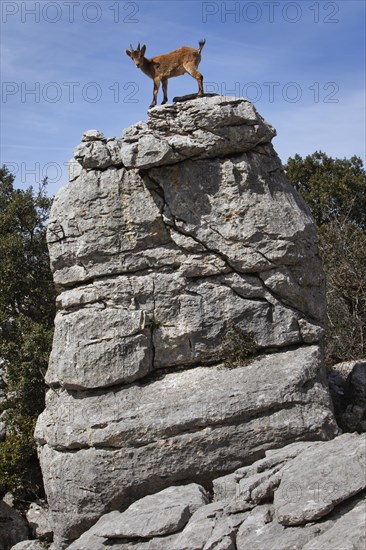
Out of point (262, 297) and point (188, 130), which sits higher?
point (188, 130)

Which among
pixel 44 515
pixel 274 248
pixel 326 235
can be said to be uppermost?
pixel 326 235

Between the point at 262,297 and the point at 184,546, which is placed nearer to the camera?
the point at 184,546

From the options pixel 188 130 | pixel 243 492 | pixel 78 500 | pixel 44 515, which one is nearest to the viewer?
pixel 243 492

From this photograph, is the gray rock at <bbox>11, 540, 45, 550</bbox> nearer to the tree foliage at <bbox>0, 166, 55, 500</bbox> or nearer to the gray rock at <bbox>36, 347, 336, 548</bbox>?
the gray rock at <bbox>36, 347, 336, 548</bbox>

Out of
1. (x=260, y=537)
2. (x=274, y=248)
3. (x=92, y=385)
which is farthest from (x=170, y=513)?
(x=274, y=248)

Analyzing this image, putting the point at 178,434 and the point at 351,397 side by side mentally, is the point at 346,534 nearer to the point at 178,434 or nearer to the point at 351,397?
the point at 178,434

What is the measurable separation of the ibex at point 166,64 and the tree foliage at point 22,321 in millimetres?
6071

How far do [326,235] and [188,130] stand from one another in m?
10.8

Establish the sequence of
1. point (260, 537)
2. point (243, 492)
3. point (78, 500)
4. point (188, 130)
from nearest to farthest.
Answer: point (260, 537) < point (243, 492) < point (78, 500) < point (188, 130)

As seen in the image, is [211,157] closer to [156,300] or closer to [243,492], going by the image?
[156,300]

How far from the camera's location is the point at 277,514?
34.6 ft

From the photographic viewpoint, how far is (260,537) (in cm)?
1041

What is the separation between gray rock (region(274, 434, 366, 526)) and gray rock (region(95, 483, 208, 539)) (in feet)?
5.85

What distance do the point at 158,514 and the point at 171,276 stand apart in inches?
180
